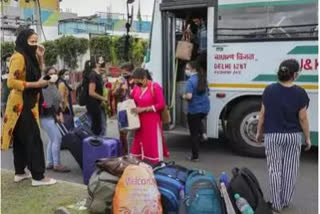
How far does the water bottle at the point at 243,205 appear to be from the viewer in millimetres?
4305

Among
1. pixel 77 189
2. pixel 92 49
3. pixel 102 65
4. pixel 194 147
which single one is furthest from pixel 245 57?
pixel 92 49

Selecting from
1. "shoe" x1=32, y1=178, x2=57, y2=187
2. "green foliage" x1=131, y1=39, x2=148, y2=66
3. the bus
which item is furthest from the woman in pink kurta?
"green foliage" x1=131, y1=39, x2=148, y2=66

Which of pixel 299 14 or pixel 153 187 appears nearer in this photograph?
pixel 153 187

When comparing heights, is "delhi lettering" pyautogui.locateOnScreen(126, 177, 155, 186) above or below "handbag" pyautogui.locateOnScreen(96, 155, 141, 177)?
below

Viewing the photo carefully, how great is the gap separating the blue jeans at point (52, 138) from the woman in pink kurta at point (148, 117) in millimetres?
1187

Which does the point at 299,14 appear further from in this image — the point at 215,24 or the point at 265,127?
the point at 265,127

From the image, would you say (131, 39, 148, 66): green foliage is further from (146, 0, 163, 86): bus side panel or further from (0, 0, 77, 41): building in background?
(146, 0, 163, 86): bus side panel

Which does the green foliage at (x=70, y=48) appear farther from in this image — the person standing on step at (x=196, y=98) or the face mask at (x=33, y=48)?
the face mask at (x=33, y=48)

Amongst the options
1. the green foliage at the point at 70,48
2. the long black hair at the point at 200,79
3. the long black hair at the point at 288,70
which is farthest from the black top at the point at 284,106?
the green foliage at the point at 70,48

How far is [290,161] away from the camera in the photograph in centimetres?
513

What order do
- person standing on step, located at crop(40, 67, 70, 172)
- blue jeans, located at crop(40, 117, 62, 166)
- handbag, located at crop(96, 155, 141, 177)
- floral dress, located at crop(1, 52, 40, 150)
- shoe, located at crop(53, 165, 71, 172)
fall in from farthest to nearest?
shoe, located at crop(53, 165, 71, 172) → blue jeans, located at crop(40, 117, 62, 166) → person standing on step, located at crop(40, 67, 70, 172) → floral dress, located at crop(1, 52, 40, 150) → handbag, located at crop(96, 155, 141, 177)

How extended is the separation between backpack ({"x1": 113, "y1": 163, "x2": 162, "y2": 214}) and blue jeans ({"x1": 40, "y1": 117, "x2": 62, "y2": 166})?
8.78ft

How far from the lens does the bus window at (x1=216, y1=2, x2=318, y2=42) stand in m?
7.30

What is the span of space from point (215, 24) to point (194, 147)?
1937mm
